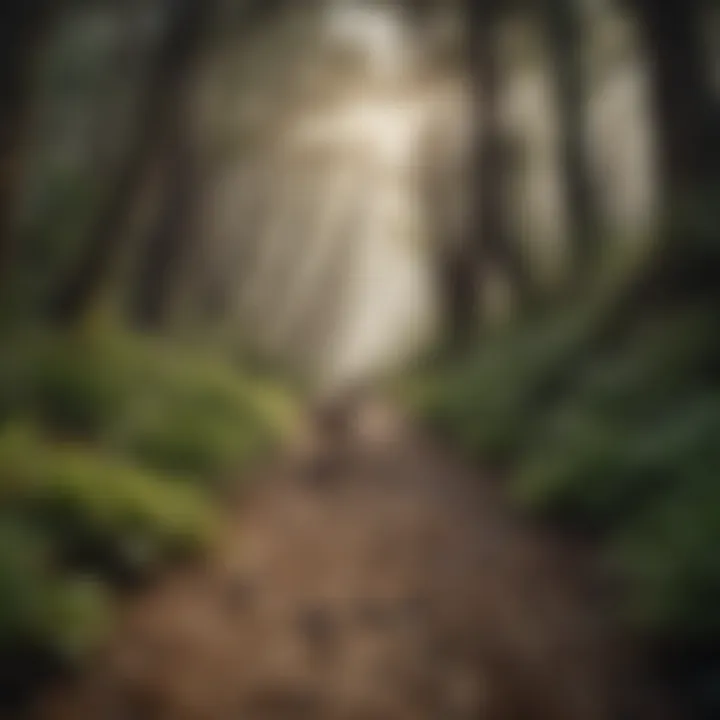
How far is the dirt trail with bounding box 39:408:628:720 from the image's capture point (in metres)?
2.54

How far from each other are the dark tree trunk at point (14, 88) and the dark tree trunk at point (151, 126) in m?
0.28

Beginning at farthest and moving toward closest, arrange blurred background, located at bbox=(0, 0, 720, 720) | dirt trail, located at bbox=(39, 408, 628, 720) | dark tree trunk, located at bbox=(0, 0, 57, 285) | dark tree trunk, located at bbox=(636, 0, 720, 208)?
dark tree trunk, located at bbox=(0, 0, 57, 285) → dark tree trunk, located at bbox=(636, 0, 720, 208) → blurred background, located at bbox=(0, 0, 720, 720) → dirt trail, located at bbox=(39, 408, 628, 720)

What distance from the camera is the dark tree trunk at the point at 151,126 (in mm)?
Answer: 3340

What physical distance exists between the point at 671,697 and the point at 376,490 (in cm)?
135

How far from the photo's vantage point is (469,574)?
3.08 meters

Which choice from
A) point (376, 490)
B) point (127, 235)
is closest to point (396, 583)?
point (376, 490)

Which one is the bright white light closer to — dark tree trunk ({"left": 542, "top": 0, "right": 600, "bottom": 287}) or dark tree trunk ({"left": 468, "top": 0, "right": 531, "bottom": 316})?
dark tree trunk ({"left": 468, "top": 0, "right": 531, "bottom": 316})

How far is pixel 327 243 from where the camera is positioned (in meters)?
3.42

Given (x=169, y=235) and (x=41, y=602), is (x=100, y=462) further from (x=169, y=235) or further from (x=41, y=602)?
(x=169, y=235)

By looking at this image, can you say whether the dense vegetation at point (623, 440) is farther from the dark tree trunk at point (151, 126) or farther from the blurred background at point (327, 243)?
the dark tree trunk at point (151, 126)

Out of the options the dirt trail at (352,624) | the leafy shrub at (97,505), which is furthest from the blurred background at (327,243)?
the dirt trail at (352,624)

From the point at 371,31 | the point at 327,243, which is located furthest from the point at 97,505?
the point at 371,31

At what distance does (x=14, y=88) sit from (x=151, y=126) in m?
0.45

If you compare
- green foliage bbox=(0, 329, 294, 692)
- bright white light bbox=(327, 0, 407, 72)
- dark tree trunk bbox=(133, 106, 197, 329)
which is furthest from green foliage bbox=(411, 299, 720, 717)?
bright white light bbox=(327, 0, 407, 72)
